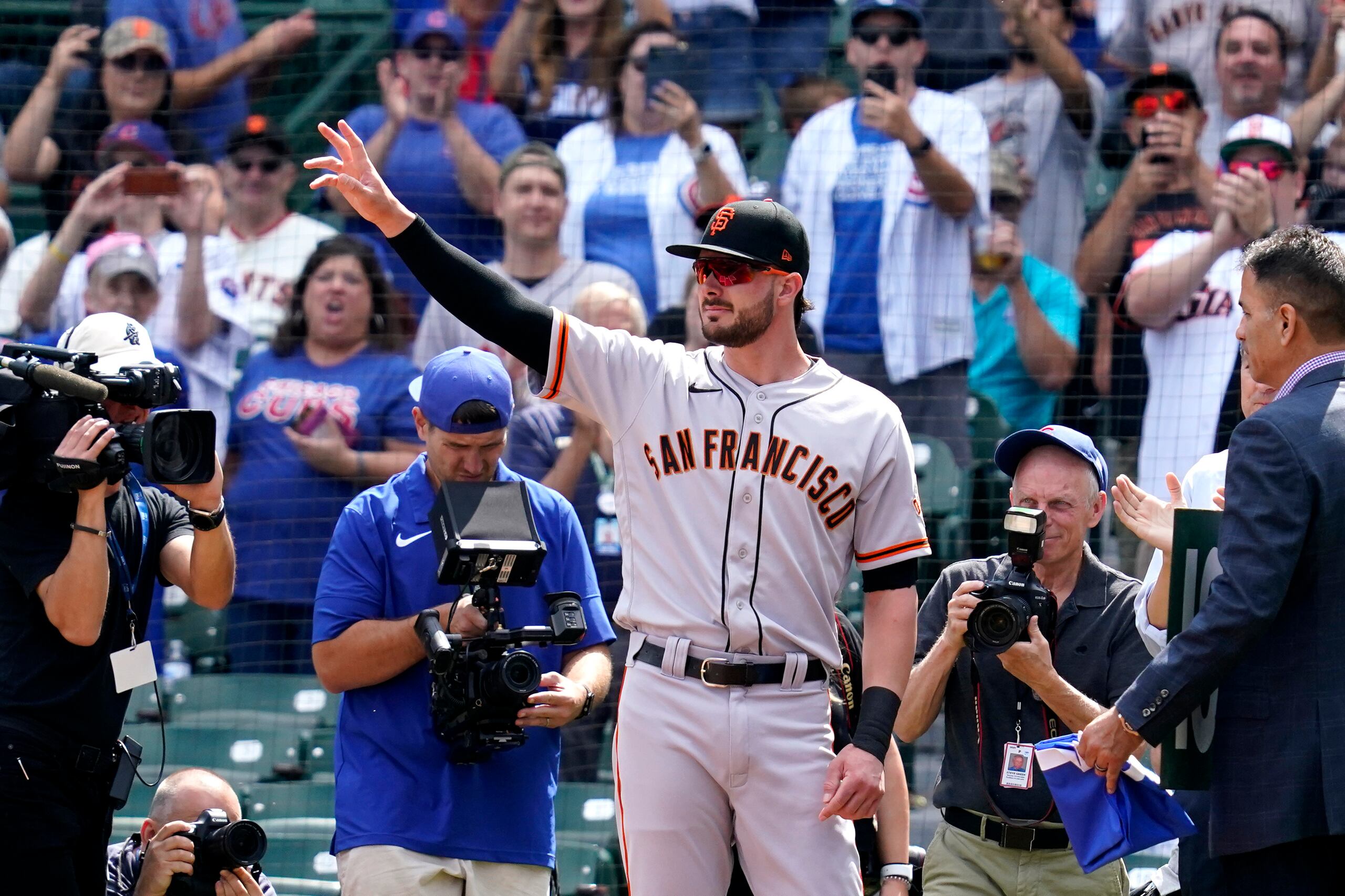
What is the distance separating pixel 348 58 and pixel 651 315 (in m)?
2.48

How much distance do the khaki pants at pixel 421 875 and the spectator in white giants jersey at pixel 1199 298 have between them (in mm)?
4140

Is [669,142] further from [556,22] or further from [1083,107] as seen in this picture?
[1083,107]

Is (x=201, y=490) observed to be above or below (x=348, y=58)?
below

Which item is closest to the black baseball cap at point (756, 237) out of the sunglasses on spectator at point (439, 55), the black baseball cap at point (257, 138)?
the sunglasses on spectator at point (439, 55)

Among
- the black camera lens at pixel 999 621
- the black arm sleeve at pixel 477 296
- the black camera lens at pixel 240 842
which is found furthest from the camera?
the black camera lens at pixel 240 842

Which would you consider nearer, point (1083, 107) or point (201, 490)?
point (201, 490)

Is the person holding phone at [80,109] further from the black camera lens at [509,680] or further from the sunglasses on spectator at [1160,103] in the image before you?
the black camera lens at [509,680]

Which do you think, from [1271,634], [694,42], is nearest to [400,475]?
[1271,634]

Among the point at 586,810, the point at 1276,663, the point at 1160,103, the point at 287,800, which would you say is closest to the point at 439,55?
the point at 1160,103

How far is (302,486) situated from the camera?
24.5 ft

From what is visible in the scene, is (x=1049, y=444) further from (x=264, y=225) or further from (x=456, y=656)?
(x=264, y=225)

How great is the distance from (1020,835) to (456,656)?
5.07ft

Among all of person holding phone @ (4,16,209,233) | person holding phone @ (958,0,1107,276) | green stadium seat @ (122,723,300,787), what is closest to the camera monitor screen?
green stadium seat @ (122,723,300,787)

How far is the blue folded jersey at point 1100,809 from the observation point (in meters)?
3.42
